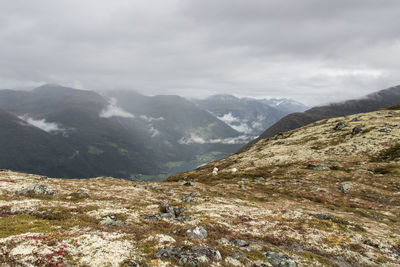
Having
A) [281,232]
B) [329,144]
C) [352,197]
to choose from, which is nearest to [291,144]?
[329,144]

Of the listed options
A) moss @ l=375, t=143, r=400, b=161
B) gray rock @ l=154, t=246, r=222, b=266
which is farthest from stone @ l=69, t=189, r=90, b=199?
moss @ l=375, t=143, r=400, b=161

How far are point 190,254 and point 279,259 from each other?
936 cm

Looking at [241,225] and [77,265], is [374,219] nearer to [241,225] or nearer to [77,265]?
[241,225]

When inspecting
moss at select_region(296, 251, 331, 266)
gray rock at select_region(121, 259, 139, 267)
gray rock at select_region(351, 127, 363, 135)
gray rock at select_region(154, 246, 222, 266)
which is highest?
gray rock at select_region(351, 127, 363, 135)

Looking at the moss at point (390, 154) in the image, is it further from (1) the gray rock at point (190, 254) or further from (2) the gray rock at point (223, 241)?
(1) the gray rock at point (190, 254)

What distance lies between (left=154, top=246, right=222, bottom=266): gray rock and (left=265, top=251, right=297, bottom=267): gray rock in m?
5.72

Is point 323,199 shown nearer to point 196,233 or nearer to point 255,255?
point 255,255

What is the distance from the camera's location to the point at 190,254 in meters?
18.5

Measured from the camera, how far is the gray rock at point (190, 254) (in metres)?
17.8

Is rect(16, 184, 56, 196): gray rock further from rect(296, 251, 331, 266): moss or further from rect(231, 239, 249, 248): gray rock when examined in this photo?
rect(296, 251, 331, 266): moss

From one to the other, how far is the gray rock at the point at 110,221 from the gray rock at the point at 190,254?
11.4m

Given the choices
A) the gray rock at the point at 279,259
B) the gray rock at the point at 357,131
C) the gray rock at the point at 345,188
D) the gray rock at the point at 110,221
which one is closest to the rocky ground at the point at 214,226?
the gray rock at the point at 345,188

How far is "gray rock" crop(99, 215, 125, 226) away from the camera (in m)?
27.3

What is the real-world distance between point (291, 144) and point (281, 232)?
100 metres
